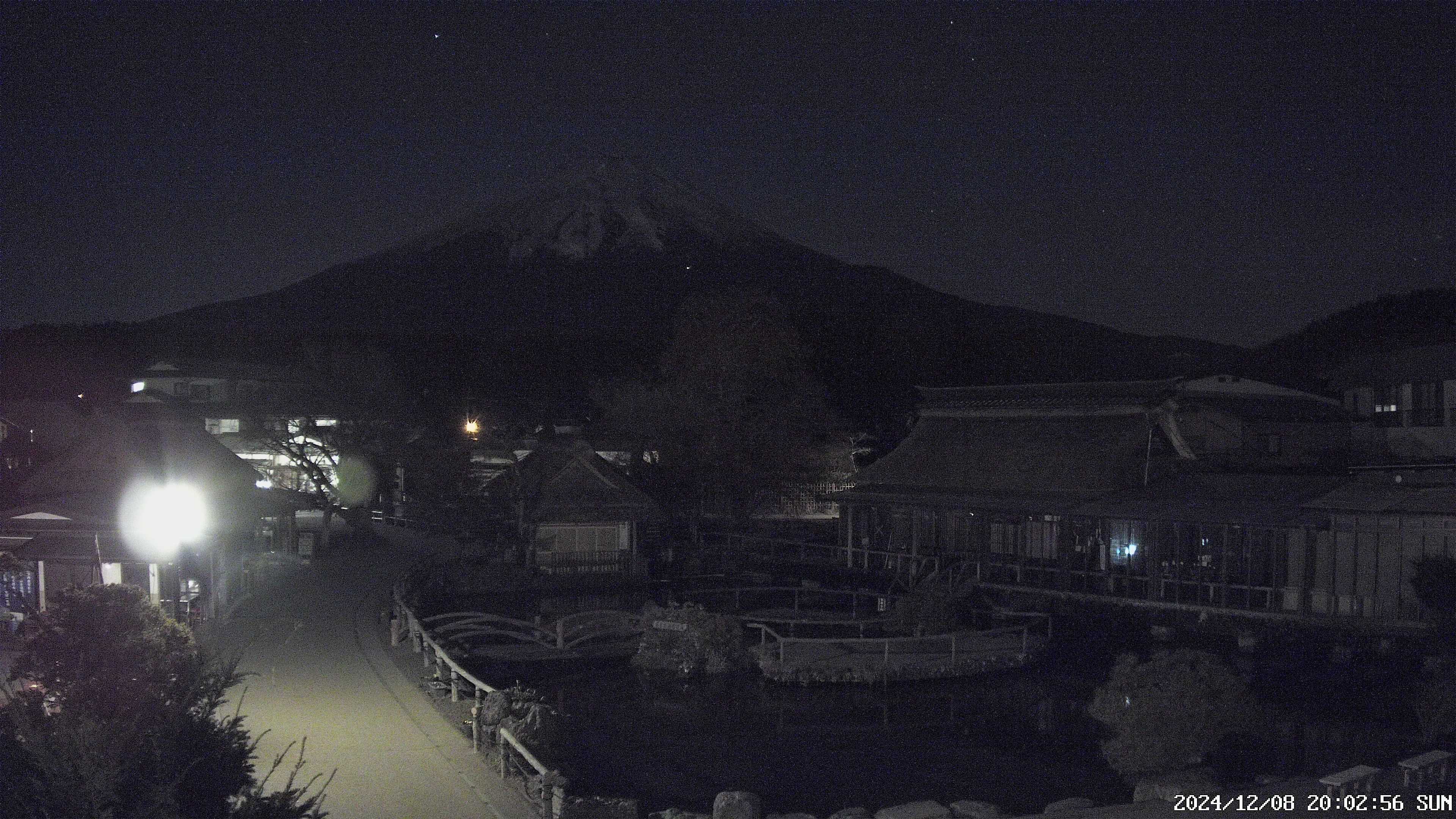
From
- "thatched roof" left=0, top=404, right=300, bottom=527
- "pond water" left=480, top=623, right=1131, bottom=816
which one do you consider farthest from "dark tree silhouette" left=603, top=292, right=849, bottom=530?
"pond water" left=480, top=623, right=1131, bottom=816

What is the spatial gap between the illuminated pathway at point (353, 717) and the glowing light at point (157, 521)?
5.42 ft

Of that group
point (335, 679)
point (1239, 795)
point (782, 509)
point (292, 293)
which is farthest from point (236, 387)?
point (292, 293)

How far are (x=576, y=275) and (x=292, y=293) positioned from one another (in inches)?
1188

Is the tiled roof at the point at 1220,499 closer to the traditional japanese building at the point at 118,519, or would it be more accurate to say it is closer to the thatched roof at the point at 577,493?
the thatched roof at the point at 577,493

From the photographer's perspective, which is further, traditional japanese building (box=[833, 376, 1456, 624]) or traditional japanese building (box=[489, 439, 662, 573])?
traditional japanese building (box=[489, 439, 662, 573])

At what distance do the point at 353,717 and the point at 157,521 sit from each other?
6.24 metres

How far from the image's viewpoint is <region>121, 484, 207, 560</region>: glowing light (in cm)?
1744

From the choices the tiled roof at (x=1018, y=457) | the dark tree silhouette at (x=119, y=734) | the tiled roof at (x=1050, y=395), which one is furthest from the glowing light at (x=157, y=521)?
the tiled roof at (x=1050, y=395)

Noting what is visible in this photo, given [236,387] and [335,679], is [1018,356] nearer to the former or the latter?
[236,387]

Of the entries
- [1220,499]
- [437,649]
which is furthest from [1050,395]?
[437,649]

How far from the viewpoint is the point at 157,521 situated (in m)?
17.5

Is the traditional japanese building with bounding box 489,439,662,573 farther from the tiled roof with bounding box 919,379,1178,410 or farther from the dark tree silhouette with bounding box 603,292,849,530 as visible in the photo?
the tiled roof with bounding box 919,379,1178,410

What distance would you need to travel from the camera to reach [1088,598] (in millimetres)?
A: 24547

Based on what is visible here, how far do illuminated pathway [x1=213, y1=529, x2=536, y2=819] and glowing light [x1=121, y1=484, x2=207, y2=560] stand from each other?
165 cm
